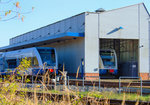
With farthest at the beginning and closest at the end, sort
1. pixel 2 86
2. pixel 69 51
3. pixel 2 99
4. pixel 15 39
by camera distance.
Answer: pixel 15 39 → pixel 69 51 → pixel 2 86 → pixel 2 99

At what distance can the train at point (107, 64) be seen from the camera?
27831 mm

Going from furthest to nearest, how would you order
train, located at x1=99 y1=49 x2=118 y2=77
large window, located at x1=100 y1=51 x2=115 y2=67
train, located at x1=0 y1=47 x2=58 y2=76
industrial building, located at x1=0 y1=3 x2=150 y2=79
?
large window, located at x1=100 y1=51 x2=115 y2=67 < train, located at x1=99 y1=49 x2=118 y2=77 < industrial building, located at x1=0 y1=3 x2=150 y2=79 < train, located at x1=0 y1=47 x2=58 y2=76

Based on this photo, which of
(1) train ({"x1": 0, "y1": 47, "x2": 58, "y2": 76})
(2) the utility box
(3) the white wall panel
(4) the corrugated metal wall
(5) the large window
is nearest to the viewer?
(1) train ({"x1": 0, "y1": 47, "x2": 58, "y2": 76})

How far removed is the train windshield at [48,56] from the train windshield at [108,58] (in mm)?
6303

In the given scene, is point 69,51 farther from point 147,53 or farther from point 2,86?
point 2,86

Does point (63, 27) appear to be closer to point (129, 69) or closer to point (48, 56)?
point (48, 56)

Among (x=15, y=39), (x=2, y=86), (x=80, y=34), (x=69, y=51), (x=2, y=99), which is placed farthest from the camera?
(x=15, y=39)

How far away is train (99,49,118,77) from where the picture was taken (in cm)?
2783

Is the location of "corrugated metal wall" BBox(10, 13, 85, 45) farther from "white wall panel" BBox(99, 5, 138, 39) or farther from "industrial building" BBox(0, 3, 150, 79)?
"white wall panel" BBox(99, 5, 138, 39)

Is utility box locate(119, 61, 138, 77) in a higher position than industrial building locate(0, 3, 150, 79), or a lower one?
lower

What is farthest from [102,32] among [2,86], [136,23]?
[2,86]

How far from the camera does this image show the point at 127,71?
31516 mm

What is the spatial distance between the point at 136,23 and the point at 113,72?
231 inches

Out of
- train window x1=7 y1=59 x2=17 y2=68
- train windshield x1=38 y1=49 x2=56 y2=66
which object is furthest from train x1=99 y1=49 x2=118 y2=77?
train window x1=7 y1=59 x2=17 y2=68
